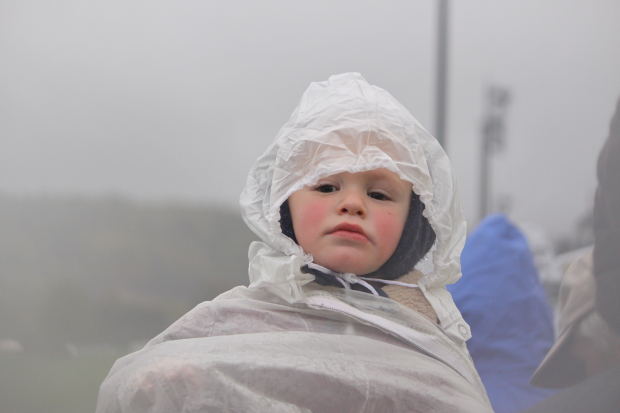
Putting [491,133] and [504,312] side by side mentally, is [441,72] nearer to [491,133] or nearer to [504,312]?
[491,133]

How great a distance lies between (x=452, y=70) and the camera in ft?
5.94

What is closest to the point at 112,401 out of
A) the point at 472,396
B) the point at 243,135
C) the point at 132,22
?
the point at 472,396

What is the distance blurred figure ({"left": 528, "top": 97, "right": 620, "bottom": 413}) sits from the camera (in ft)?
4.12

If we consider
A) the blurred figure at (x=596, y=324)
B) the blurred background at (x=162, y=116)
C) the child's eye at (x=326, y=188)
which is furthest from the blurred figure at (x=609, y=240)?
the child's eye at (x=326, y=188)

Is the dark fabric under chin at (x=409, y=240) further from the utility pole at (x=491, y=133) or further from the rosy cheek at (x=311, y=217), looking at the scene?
the utility pole at (x=491, y=133)

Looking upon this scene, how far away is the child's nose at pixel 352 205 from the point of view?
3.65 feet

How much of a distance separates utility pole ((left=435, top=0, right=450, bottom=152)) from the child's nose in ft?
2.15

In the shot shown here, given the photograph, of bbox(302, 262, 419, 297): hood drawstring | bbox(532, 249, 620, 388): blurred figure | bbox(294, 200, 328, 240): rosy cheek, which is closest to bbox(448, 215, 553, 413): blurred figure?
bbox(532, 249, 620, 388): blurred figure

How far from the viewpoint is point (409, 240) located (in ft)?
4.03

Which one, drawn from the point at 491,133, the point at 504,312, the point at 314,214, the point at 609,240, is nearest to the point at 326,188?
the point at 314,214

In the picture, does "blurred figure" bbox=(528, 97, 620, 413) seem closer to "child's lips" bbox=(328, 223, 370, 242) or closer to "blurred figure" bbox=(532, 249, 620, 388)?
"blurred figure" bbox=(532, 249, 620, 388)

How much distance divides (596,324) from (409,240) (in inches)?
13.9

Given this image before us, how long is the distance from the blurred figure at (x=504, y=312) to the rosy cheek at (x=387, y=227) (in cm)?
44

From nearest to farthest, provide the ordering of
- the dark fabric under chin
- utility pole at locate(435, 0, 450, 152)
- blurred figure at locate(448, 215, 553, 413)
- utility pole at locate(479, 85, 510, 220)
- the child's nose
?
the child's nose < the dark fabric under chin < blurred figure at locate(448, 215, 553, 413) < utility pole at locate(435, 0, 450, 152) < utility pole at locate(479, 85, 510, 220)
